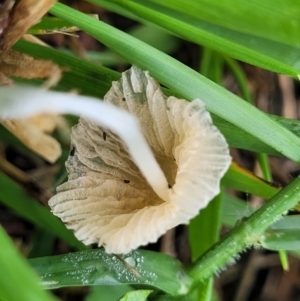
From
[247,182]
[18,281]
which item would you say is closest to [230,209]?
[247,182]

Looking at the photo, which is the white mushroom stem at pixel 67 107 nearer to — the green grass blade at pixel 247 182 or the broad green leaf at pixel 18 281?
the broad green leaf at pixel 18 281

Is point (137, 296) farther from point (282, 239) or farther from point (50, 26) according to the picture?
point (50, 26)

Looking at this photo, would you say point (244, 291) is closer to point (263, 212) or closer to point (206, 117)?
point (263, 212)

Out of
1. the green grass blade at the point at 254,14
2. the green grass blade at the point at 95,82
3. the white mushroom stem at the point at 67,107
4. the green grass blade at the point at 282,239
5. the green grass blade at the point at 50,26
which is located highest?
the green grass blade at the point at 254,14

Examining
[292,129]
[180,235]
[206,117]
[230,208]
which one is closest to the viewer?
[206,117]

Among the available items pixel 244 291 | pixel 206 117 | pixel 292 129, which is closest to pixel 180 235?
pixel 244 291

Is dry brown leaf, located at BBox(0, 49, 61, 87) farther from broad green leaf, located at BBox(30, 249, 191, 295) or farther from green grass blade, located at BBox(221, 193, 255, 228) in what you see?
green grass blade, located at BBox(221, 193, 255, 228)

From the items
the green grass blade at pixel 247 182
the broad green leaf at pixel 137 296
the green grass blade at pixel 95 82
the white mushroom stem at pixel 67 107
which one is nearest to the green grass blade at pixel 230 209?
the green grass blade at pixel 247 182
